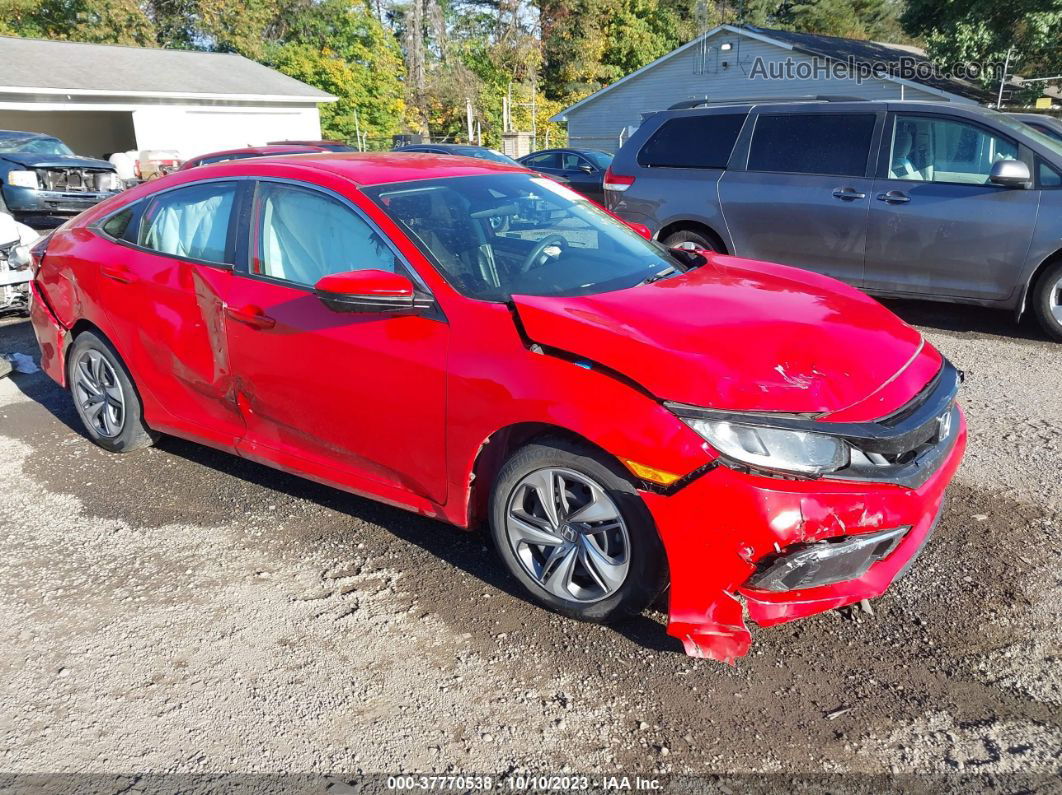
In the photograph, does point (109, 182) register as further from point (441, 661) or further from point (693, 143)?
point (441, 661)

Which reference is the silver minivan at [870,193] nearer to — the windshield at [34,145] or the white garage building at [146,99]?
the windshield at [34,145]

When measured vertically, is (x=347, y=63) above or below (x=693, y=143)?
above

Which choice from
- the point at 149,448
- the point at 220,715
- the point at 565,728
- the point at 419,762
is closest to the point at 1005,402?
the point at 565,728

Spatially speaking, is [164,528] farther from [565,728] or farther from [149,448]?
[565,728]

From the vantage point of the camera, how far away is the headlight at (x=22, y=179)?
1395cm

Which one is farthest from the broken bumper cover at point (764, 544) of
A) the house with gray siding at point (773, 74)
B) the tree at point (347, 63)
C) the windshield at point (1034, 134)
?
the tree at point (347, 63)

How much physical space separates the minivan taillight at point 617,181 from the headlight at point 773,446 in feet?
19.4

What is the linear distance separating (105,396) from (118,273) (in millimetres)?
786

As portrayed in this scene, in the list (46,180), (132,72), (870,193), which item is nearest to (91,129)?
(132,72)

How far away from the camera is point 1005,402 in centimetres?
524

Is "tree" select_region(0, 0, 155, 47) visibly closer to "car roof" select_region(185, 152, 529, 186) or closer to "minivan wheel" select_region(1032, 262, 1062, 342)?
"car roof" select_region(185, 152, 529, 186)

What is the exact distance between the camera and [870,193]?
6.96 m

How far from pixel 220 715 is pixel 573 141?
36.3 m

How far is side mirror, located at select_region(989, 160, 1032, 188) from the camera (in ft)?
20.5
